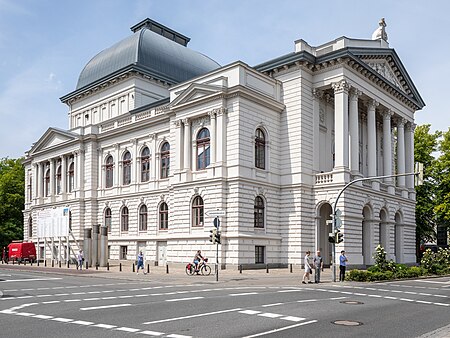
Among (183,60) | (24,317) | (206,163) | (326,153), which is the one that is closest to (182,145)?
(206,163)

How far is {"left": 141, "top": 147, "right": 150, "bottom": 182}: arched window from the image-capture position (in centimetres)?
4981

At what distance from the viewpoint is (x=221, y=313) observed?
14.8m

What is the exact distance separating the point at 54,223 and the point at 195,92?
19043mm

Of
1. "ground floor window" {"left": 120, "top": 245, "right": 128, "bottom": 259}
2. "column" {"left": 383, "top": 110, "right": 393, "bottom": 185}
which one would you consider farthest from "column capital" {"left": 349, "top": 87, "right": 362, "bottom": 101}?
"ground floor window" {"left": 120, "top": 245, "right": 128, "bottom": 259}

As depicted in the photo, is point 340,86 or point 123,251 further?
point 123,251

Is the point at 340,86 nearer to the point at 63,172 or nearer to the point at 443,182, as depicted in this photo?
the point at 443,182

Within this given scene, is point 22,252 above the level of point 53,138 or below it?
below

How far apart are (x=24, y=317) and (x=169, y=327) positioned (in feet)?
14.7

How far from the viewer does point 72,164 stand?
57.2m

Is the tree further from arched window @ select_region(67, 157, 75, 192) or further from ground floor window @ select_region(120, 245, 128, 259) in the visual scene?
arched window @ select_region(67, 157, 75, 192)

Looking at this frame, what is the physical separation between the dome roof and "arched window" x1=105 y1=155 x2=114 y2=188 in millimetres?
10690

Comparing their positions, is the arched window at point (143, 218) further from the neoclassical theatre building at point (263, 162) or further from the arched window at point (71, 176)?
the arched window at point (71, 176)

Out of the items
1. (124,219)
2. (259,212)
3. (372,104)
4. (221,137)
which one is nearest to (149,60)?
(124,219)

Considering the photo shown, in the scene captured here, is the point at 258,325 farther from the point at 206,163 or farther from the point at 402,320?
the point at 206,163
